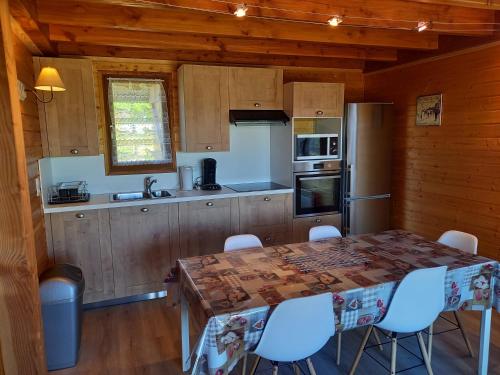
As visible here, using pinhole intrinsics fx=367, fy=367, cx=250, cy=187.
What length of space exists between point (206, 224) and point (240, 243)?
1114mm

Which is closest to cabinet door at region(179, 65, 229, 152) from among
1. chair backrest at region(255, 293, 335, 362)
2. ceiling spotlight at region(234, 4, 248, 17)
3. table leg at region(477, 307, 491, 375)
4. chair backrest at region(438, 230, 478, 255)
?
ceiling spotlight at region(234, 4, 248, 17)

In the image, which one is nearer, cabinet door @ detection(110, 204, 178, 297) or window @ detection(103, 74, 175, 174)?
cabinet door @ detection(110, 204, 178, 297)

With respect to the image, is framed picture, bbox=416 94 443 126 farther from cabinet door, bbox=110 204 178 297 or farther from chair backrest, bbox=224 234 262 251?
cabinet door, bbox=110 204 178 297

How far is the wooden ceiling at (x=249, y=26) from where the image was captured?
8.18ft

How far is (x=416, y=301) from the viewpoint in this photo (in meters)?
1.95

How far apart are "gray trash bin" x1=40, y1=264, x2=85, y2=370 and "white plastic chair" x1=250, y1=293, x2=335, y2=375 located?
→ 4.75 ft

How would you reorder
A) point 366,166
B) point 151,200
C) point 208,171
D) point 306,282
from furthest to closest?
1. point 366,166
2. point 208,171
3. point 151,200
4. point 306,282

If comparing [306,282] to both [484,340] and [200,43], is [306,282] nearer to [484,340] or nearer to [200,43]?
[484,340]

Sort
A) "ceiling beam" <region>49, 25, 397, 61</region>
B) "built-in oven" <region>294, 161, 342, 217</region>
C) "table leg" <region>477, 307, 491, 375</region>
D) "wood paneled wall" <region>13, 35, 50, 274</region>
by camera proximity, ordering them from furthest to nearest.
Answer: "built-in oven" <region>294, 161, 342, 217</region>, "ceiling beam" <region>49, 25, 397, 61</region>, "wood paneled wall" <region>13, 35, 50, 274</region>, "table leg" <region>477, 307, 491, 375</region>

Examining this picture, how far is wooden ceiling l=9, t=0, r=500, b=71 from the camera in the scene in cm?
249

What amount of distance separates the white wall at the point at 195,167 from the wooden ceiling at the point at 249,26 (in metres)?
0.87

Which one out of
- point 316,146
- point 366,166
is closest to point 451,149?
point 366,166

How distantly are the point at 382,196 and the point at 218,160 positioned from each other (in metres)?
1.95

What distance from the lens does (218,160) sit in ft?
13.7
